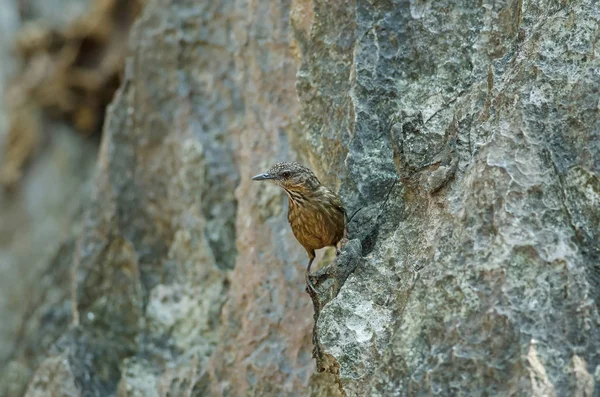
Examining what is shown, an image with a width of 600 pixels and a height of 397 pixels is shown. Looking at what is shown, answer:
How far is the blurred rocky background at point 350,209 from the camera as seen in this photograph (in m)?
3.77

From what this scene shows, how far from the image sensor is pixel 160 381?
6.29 metres

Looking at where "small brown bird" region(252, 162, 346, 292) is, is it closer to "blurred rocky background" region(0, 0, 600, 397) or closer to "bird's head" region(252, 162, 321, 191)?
"bird's head" region(252, 162, 321, 191)

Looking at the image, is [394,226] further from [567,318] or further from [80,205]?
[80,205]

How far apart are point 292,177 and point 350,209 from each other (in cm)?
47

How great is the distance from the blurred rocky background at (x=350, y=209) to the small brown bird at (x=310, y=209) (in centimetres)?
17

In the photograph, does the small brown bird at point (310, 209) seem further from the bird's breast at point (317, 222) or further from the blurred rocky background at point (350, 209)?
the blurred rocky background at point (350, 209)

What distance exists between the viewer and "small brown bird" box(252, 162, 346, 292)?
518 cm

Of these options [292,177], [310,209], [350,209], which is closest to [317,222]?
[310,209]

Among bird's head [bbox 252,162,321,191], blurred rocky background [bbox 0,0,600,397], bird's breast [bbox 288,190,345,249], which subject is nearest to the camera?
blurred rocky background [bbox 0,0,600,397]

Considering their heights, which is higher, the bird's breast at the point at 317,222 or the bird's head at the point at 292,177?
the bird's head at the point at 292,177

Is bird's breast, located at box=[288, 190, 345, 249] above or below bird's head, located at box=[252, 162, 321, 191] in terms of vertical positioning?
below

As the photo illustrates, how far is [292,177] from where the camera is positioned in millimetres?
5383

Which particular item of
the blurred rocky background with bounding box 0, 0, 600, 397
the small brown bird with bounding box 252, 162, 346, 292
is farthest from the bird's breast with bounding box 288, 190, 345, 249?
the blurred rocky background with bounding box 0, 0, 600, 397

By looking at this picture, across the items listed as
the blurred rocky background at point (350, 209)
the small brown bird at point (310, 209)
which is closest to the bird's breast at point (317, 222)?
the small brown bird at point (310, 209)
